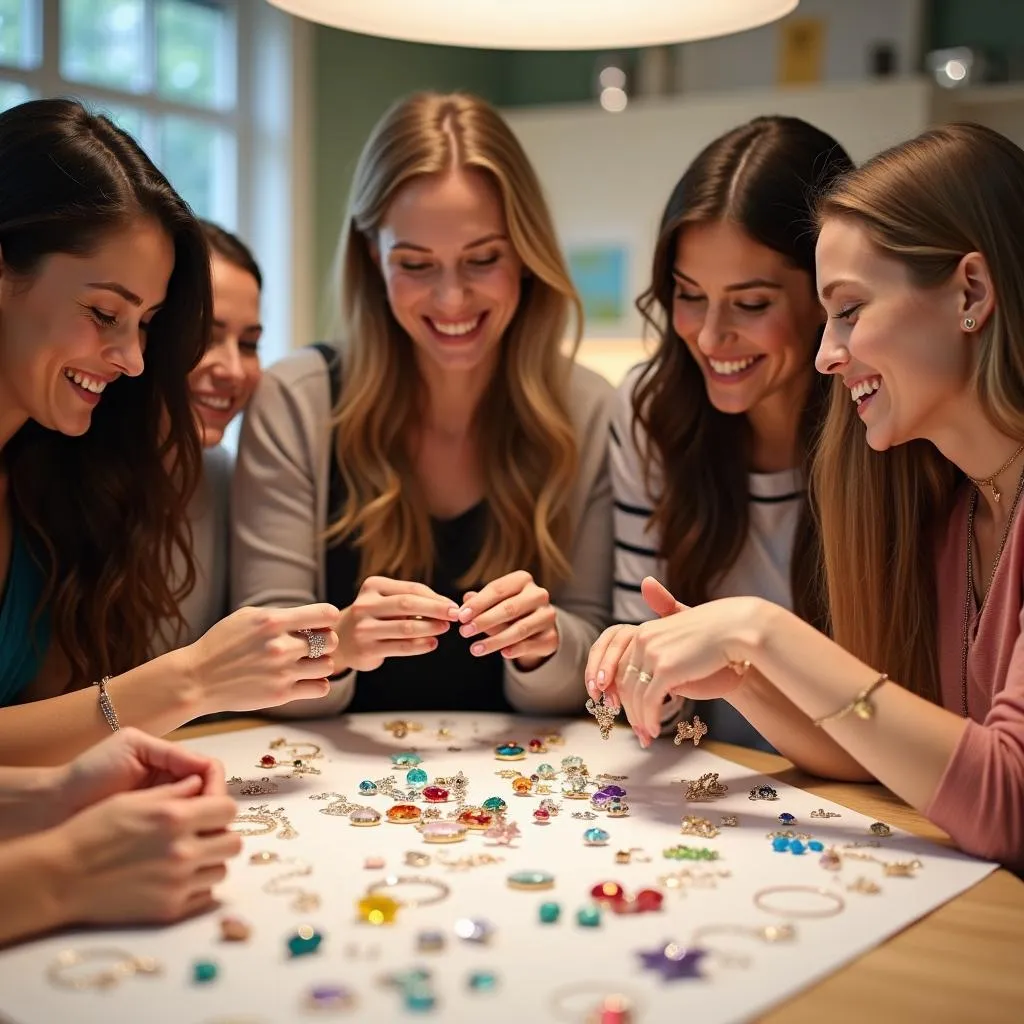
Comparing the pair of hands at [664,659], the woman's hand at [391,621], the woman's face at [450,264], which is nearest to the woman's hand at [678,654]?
the pair of hands at [664,659]

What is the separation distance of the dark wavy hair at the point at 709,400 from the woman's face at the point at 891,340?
37 centimetres

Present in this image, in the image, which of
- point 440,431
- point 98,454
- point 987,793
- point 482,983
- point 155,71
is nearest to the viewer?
point 482,983

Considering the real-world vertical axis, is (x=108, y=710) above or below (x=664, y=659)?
below

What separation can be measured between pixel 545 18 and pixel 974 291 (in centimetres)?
74

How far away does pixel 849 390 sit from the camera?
1.95 meters

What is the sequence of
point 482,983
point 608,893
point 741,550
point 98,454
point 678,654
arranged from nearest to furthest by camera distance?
point 482,983 → point 608,893 → point 678,654 → point 98,454 → point 741,550

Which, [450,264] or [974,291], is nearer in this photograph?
[974,291]

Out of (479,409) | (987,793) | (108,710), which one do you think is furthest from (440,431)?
(987,793)

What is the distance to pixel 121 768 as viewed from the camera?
145 cm

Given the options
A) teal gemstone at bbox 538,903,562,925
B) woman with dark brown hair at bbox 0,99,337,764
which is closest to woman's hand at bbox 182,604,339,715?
woman with dark brown hair at bbox 0,99,337,764

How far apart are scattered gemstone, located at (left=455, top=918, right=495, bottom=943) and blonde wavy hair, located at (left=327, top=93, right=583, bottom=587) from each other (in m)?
1.18

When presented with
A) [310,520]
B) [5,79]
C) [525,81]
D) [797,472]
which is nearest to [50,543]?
[310,520]

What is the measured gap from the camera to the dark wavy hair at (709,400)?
7.28 ft

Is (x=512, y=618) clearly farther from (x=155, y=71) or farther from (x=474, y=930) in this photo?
(x=155, y=71)
